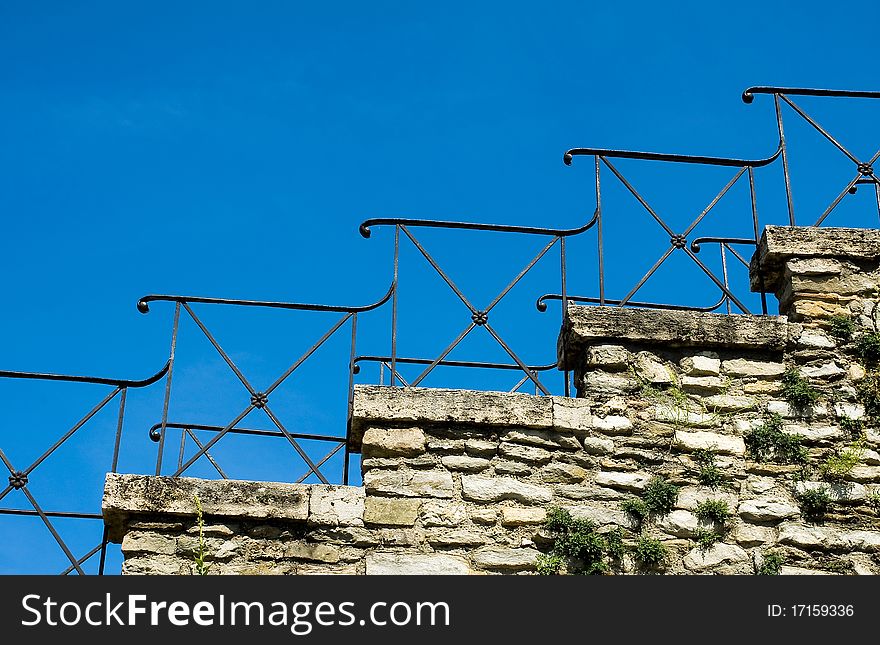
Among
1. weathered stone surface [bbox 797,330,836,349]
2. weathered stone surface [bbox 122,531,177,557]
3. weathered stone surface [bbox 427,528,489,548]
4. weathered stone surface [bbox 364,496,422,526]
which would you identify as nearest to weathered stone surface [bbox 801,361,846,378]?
weathered stone surface [bbox 797,330,836,349]

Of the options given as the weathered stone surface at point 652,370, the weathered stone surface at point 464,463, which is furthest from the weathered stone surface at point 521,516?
the weathered stone surface at point 652,370

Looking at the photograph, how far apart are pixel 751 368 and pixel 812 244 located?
89 cm

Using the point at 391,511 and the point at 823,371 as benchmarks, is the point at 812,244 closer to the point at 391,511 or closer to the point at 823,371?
the point at 823,371

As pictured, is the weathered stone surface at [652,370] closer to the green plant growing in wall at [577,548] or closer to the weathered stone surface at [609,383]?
the weathered stone surface at [609,383]

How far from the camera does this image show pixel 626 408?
6.73 meters

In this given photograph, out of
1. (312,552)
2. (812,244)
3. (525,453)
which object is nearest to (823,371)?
(812,244)

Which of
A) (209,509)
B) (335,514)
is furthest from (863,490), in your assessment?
(209,509)

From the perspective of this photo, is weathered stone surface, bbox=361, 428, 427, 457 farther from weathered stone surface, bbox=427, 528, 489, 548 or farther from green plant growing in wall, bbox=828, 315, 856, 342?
green plant growing in wall, bbox=828, 315, 856, 342

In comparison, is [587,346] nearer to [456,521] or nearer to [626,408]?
[626,408]

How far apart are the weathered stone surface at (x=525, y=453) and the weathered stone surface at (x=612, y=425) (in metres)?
0.31

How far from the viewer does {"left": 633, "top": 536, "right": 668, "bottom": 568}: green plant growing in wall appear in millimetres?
6320

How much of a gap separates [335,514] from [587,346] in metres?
1.67

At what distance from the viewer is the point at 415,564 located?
6246 millimetres
